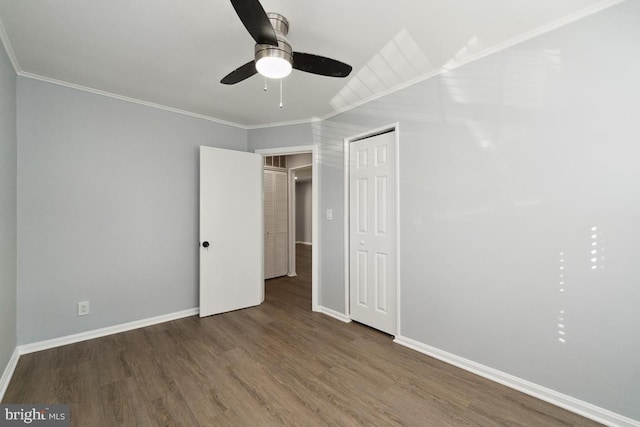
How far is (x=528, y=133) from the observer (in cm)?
189

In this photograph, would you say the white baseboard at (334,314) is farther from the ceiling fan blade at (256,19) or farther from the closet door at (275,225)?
the ceiling fan blade at (256,19)

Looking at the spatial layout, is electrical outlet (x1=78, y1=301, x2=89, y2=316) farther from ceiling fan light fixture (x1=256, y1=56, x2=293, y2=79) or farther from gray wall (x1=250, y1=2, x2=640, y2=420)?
gray wall (x1=250, y1=2, x2=640, y2=420)

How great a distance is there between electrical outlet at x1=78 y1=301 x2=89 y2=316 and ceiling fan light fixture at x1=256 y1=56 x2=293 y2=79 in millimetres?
2826

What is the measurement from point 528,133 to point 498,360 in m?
1.66

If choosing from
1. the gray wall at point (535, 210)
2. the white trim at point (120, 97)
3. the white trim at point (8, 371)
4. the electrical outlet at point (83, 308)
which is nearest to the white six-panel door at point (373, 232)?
the gray wall at point (535, 210)

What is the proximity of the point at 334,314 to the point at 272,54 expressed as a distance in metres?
2.83

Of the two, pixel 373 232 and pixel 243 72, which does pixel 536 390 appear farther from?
pixel 243 72

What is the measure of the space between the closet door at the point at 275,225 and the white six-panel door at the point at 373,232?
2.29 meters

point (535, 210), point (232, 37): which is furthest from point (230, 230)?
point (535, 210)

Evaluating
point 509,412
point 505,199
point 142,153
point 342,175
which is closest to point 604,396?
point 509,412

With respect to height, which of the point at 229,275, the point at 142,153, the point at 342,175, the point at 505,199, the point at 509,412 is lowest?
the point at 509,412

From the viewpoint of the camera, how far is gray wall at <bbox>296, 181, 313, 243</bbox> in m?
9.65

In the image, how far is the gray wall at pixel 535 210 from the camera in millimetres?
1587

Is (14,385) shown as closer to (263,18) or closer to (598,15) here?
(263,18)
